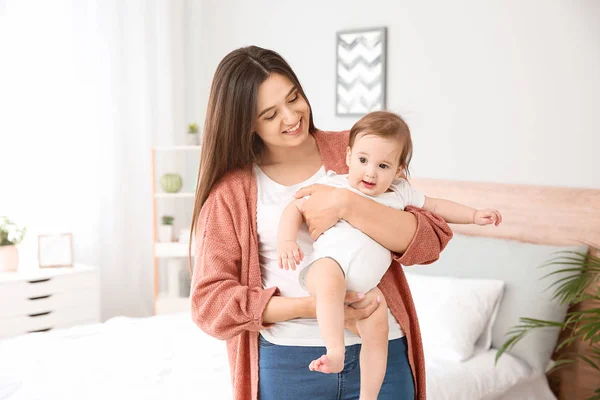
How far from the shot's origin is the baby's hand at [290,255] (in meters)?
1.41

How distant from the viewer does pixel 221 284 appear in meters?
1.46

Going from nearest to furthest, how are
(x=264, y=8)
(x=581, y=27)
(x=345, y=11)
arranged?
1. (x=581, y=27)
2. (x=345, y=11)
3. (x=264, y=8)

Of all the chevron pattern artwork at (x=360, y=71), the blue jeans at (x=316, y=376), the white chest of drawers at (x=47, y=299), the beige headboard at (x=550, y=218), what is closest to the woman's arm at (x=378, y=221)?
the blue jeans at (x=316, y=376)

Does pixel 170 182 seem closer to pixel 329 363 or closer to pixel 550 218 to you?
pixel 550 218

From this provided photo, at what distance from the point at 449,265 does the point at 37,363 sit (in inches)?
69.4

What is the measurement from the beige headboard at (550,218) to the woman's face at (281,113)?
5.58 ft

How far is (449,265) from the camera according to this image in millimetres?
3023

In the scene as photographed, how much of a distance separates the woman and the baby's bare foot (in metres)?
0.12

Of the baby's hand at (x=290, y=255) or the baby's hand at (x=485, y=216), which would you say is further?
the baby's hand at (x=485, y=216)

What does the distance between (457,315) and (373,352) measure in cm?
139

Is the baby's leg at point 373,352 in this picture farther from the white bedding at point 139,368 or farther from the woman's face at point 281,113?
the white bedding at point 139,368

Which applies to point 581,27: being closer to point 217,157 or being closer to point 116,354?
point 217,157

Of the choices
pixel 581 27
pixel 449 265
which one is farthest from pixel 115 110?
pixel 581 27

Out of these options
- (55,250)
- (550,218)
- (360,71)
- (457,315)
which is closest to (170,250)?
(55,250)
